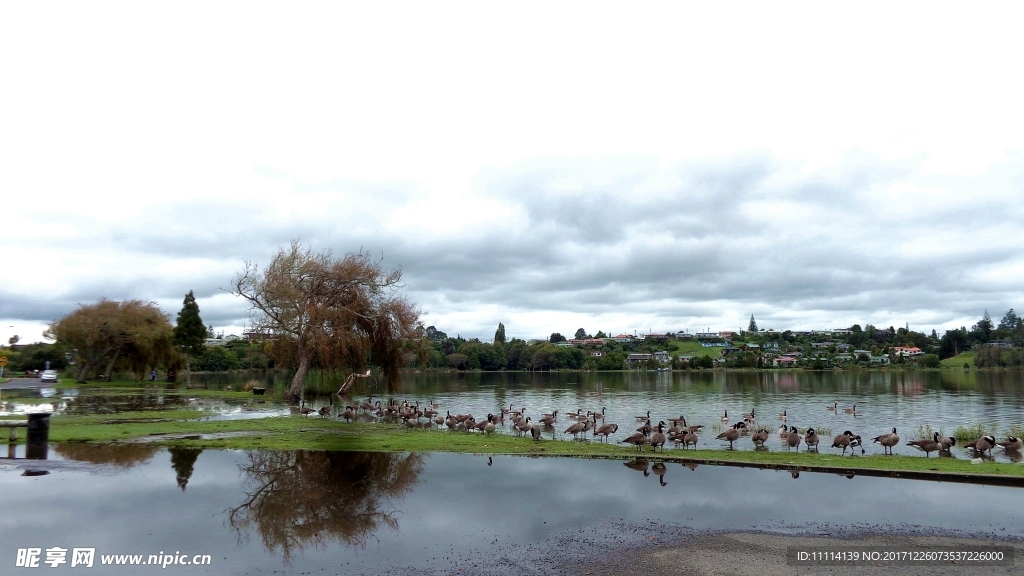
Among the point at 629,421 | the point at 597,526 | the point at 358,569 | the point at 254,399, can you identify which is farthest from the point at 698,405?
the point at 358,569

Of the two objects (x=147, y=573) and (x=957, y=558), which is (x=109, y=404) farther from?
(x=957, y=558)

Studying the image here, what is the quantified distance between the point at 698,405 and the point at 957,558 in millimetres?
38774

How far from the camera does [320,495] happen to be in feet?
46.0

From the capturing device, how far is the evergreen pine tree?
233ft

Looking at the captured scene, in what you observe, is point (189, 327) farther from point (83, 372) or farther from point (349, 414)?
point (349, 414)

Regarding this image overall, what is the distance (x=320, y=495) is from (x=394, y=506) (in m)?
1.96

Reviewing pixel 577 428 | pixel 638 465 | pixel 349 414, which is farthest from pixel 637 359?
pixel 638 465

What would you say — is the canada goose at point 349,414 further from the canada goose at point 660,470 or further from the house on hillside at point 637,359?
the house on hillside at point 637,359

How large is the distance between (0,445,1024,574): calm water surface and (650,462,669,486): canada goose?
181 mm

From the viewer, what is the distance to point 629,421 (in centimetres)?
3644

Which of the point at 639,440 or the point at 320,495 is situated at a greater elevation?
the point at 320,495

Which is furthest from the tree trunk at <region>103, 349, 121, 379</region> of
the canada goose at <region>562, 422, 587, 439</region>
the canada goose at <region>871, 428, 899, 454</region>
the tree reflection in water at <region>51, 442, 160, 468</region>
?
the canada goose at <region>871, 428, 899, 454</region>

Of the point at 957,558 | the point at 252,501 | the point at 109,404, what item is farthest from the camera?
the point at 109,404

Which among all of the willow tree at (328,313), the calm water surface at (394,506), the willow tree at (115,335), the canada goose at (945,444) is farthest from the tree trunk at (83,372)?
the canada goose at (945,444)
